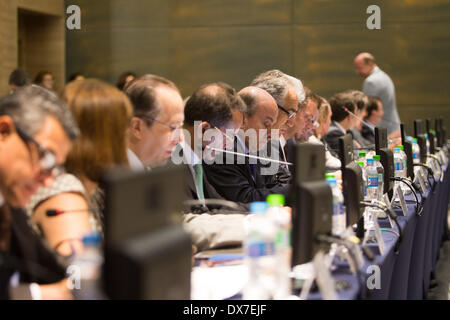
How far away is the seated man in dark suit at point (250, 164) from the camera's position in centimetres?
284

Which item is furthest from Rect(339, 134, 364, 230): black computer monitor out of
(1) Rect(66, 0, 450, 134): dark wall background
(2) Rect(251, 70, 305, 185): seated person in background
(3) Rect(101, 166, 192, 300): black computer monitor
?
(1) Rect(66, 0, 450, 134): dark wall background

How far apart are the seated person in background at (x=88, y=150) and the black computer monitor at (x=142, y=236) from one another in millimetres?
505

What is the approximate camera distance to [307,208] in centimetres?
155

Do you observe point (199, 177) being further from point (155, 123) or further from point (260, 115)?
point (260, 115)

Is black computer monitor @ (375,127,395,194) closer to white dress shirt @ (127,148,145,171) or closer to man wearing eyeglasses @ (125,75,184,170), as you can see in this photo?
man wearing eyeglasses @ (125,75,184,170)

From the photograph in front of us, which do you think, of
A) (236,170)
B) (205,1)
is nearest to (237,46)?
(205,1)

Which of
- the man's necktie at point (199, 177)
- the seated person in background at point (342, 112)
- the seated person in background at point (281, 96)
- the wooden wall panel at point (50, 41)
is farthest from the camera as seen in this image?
the wooden wall panel at point (50, 41)

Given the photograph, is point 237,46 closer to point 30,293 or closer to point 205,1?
point 205,1

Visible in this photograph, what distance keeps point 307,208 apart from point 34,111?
0.64m

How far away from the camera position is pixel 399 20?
8078 mm

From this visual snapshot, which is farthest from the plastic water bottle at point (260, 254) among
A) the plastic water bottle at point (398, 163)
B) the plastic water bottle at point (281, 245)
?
the plastic water bottle at point (398, 163)

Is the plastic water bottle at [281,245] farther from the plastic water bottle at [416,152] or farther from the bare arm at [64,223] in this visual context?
the plastic water bottle at [416,152]

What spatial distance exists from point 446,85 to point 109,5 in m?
4.17

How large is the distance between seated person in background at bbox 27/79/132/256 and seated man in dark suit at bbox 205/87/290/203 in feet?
3.66
